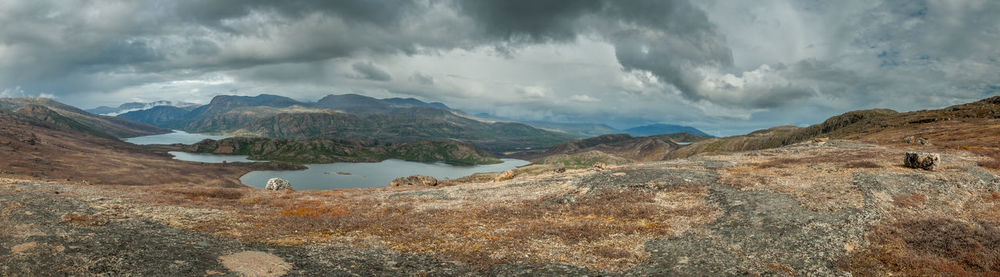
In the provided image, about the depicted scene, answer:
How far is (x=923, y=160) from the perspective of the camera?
35.6 m

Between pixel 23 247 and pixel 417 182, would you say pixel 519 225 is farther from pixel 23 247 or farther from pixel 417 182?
pixel 417 182

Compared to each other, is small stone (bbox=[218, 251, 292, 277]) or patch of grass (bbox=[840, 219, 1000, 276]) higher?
patch of grass (bbox=[840, 219, 1000, 276])

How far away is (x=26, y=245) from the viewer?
16312 millimetres

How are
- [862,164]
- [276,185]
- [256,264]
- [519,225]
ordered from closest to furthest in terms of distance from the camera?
[256,264] → [519,225] → [862,164] → [276,185]

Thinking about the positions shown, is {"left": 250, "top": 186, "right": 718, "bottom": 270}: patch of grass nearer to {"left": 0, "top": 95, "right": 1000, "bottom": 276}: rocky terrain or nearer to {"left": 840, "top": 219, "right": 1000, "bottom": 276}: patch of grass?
{"left": 0, "top": 95, "right": 1000, "bottom": 276}: rocky terrain

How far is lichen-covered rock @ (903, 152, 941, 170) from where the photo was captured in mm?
34938

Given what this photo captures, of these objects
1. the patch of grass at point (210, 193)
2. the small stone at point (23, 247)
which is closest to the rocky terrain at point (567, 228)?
the small stone at point (23, 247)

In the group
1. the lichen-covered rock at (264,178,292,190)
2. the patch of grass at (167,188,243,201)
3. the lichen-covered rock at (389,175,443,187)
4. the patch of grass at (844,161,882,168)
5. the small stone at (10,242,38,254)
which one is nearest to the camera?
the small stone at (10,242,38,254)

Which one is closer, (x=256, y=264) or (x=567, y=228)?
(x=256, y=264)

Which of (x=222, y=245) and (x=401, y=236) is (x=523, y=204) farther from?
(x=222, y=245)

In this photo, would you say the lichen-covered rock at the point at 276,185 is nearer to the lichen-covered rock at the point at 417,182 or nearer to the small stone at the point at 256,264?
the lichen-covered rock at the point at 417,182

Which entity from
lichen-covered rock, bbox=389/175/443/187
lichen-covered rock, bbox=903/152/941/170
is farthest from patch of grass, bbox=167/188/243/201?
lichen-covered rock, bbox=903/152/941/170

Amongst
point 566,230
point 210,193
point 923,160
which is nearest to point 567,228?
point 566,230

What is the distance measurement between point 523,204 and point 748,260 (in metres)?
18.8
